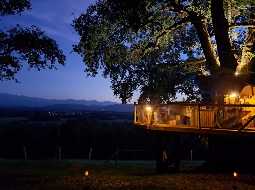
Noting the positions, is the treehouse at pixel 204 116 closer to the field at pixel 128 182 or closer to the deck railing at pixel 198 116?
the deck railing at pixel 198 116

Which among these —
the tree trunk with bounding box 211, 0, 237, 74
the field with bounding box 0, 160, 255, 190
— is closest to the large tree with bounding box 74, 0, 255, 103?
the tree trunk with bounding box 211, 0, 237, 74

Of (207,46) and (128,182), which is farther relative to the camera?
(207,46)

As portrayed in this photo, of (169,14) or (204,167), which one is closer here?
(204,167)

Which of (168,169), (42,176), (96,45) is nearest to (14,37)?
(96,45)

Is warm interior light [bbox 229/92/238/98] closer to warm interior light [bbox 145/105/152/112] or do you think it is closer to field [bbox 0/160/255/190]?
warm interior light [bbox 145/105/152/112]

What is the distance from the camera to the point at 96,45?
26.8 metres

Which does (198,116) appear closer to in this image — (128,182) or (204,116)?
(204,116)

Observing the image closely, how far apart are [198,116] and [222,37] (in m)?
4.89

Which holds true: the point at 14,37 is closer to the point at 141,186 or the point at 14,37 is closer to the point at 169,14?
the point at 169,14

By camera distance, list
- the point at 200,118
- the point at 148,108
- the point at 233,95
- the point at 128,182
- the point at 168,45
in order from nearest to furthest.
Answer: the point at 128,182 < the point at 200,118 < the point at 233,95 < the point at 148,108 < the point at 168,45

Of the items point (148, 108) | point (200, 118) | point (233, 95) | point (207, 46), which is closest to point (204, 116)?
point (200, 118)

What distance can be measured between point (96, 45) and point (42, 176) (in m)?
9.24

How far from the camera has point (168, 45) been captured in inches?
1164

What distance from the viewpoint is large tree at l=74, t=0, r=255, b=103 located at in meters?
23.5
